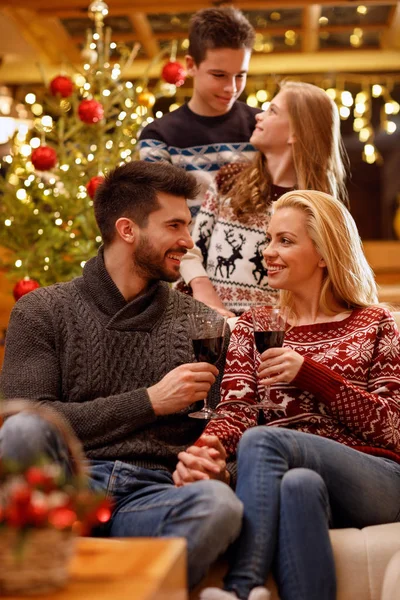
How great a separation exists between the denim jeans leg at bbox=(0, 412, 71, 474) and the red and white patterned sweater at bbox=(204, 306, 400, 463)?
1.59ft

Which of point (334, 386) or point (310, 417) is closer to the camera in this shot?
point (334, 386)

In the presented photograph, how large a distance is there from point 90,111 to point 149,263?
164 cm

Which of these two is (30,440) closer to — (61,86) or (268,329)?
(268,329)

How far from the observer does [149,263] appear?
2.69 m

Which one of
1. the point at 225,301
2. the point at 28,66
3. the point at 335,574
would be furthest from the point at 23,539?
the point at 28,66

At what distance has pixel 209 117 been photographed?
12.1 feet

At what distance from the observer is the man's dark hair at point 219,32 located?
11.8 feet

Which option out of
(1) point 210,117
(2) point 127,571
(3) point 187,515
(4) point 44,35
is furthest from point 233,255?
(4) point 44,35

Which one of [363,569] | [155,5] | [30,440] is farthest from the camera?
[155,5]

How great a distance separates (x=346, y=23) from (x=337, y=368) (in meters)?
5.65

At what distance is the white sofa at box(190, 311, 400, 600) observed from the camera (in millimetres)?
2170

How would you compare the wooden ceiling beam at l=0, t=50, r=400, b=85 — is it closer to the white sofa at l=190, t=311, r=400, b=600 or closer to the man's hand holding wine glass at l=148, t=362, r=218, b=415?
the man's hand holding wine glass at l=148, t=362, r=218, b=415

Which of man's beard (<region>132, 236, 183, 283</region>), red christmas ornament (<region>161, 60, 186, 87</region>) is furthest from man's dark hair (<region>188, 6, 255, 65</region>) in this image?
man's beard (<region>132, 236, 183, 283</region>)

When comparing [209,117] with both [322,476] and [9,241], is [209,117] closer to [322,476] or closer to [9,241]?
[9,241]
